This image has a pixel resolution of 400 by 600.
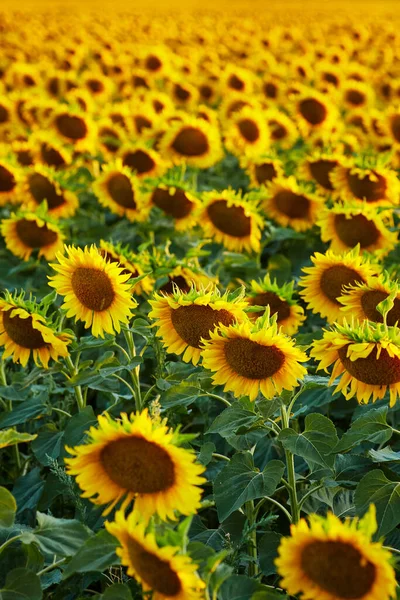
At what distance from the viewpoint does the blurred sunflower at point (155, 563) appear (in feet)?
5.28

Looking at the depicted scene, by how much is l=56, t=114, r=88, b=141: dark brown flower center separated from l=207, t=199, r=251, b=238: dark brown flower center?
177 centimetres

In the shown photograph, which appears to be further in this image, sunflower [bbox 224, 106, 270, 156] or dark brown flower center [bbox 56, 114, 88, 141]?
sunflower [bbox 224, 106, 270, 156]

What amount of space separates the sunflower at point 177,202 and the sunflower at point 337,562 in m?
2.70

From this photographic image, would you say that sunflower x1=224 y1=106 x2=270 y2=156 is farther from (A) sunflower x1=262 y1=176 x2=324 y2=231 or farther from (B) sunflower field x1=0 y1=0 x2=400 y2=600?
(A) sunflower x1=262 y1=176 x2=324 y2=231

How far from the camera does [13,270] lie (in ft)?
13.9

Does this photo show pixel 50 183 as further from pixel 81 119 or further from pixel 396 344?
pixel 396 344

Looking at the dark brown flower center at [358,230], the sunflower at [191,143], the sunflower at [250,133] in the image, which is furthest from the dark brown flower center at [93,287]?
the sunflower at [250,133]

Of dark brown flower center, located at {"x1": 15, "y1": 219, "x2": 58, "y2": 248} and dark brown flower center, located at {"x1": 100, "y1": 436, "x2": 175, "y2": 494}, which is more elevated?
dark brown flower center, located at {"x1": 100, "y1": 436, "x2": 175, "y2": 494}

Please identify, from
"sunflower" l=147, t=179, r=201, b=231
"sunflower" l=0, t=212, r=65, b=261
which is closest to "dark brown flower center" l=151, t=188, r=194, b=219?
"sunflower" l=147, t=179, r=201, b=231

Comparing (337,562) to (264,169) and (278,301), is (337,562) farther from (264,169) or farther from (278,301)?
(264,169)

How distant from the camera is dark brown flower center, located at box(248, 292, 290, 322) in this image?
116 inches

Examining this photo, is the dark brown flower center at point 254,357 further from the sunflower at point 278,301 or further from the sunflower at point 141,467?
the sunflower at point 278,301

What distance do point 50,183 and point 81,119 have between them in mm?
1081

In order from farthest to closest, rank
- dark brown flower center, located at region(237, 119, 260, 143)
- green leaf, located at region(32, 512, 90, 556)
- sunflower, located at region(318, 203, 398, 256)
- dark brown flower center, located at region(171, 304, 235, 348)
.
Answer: dark brown flower center, located at region(237, 119, 260, 143) < sunflower, located at region(318, 203, 398, 256) < dark brown flower center, located at region(171, 304, 235, 348) < green leaf, located at region(32, 512, 90, 556)
